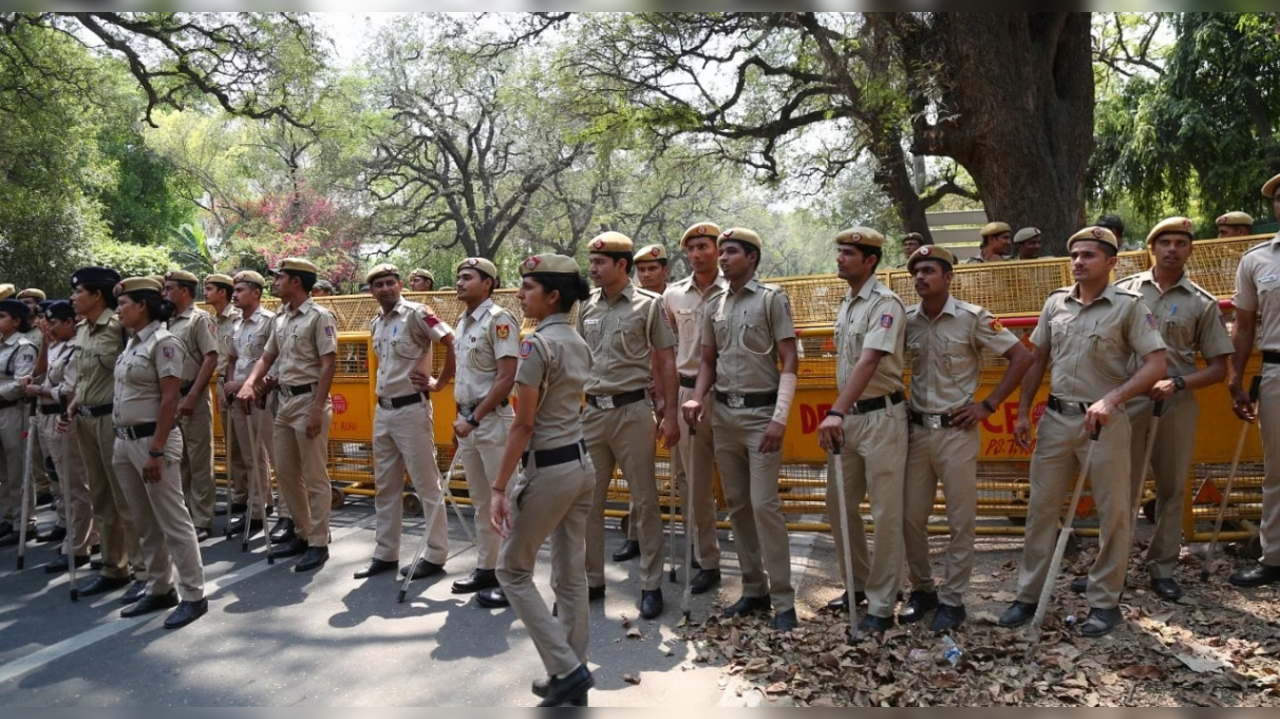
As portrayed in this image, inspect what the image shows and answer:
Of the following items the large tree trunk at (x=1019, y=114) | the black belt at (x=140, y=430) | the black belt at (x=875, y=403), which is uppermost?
the large tree trunk at (x=1019, y=114)

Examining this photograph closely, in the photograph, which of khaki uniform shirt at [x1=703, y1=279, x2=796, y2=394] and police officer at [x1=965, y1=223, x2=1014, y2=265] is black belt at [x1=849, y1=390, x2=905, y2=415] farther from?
police officer at [x1=965, y1=223, x2=1014, y2=265]

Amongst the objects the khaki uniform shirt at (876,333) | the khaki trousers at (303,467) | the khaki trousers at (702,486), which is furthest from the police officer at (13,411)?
the khaki uniform shirt at (876,333)

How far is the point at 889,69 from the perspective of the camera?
35.5ft

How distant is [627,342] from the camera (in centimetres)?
508

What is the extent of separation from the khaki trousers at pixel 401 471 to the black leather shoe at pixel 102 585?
177cm

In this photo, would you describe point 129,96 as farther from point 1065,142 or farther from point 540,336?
point 540,336

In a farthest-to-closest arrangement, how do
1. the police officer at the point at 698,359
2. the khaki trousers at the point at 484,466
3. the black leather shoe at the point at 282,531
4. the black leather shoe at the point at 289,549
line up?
the black leather shoe at the point at 282,531, the black leather shoe at the point at 289,549, the khaki trousers at the point at 484,466, the police officer at the point at 698,359

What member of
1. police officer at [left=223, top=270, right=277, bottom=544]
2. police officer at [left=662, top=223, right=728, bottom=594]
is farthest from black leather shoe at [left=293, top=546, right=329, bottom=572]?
police officer at [left=662, top=223, right=728, bottom=594]

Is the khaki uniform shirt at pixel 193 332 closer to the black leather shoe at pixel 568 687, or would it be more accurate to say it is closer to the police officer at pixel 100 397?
the police officer at pixel 100 397

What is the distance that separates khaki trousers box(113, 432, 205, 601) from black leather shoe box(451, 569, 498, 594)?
5.08 ft

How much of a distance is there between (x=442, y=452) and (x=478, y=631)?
3355 mm

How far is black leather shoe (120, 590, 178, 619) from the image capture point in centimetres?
539

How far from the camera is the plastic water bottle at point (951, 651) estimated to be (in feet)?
13.3

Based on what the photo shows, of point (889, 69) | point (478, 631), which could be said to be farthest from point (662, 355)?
point (889, 69)
